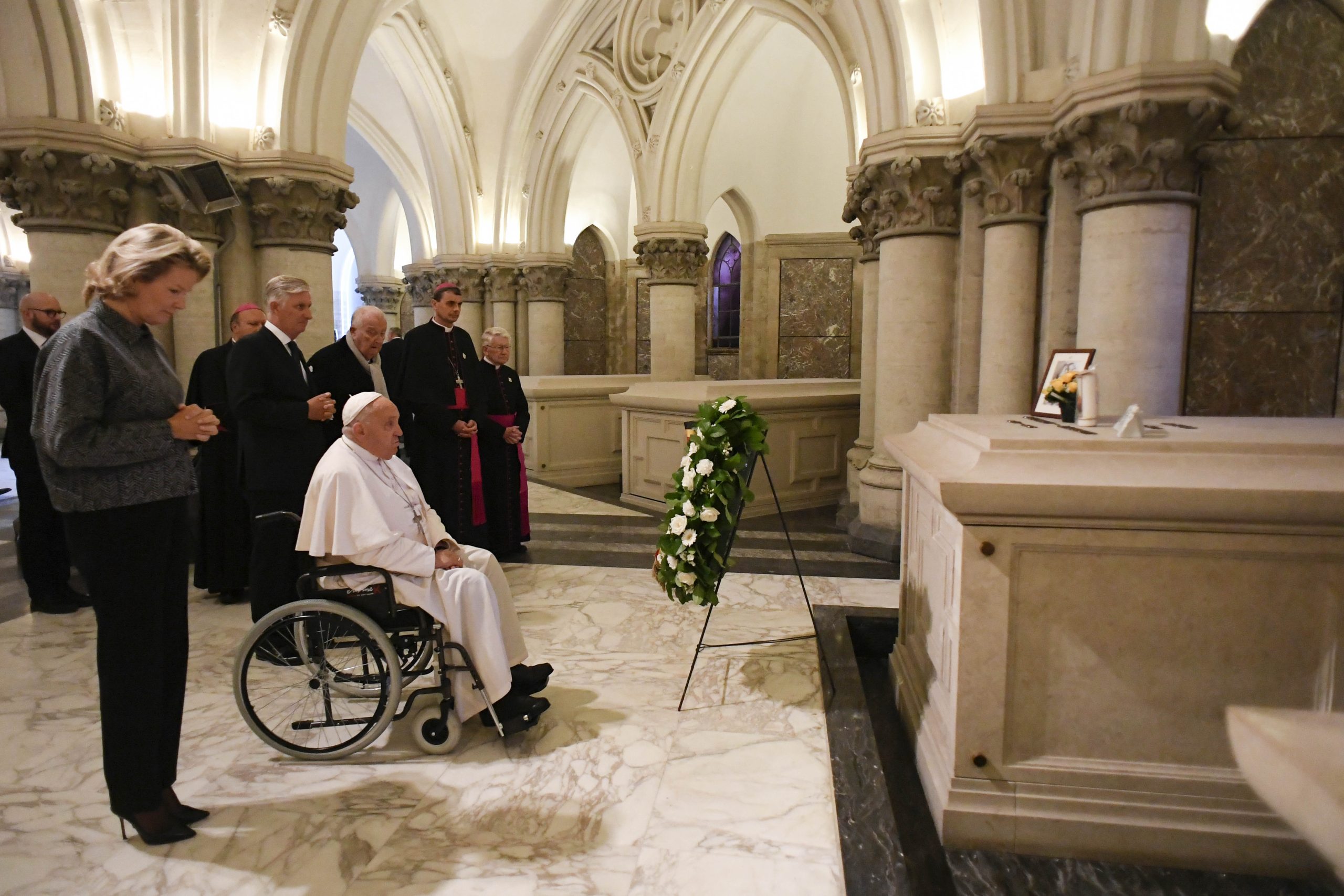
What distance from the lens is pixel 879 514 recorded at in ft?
18.9

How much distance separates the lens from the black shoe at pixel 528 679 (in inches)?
117

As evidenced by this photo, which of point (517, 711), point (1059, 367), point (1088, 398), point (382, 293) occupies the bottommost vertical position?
point (517, 711)

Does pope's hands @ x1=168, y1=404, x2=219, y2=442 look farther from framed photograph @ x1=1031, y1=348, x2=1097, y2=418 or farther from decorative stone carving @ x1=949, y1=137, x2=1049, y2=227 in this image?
decorative stone carving @ x1=949, y1=137, x2=1049, y2=227

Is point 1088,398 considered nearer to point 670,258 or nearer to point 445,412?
point 445,412

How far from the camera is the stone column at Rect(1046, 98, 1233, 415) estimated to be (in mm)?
4078

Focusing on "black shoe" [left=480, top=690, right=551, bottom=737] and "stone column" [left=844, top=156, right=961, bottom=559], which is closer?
"black shoe" [left=480, top=690, right=551, bottom=737]

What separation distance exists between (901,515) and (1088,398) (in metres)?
1.74

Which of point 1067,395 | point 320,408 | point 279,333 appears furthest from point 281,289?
point 1067,395

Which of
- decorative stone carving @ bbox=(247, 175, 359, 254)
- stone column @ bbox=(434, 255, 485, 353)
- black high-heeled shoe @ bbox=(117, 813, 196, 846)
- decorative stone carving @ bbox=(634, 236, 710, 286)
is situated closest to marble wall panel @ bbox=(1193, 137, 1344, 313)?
black high-heeled shoe @ bbox=(117, 813, 196, 846)

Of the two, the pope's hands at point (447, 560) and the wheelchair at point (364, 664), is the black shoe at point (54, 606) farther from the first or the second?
the pope's hands at point (447, 560)

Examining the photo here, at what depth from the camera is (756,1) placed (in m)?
8.09

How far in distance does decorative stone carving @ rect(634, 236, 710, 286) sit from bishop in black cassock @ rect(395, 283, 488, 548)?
5.19m

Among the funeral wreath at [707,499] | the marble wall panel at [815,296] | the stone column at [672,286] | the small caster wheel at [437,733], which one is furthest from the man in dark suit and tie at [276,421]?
the marble wall panel at [815,296]

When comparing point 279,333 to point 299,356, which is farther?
point 299,356
